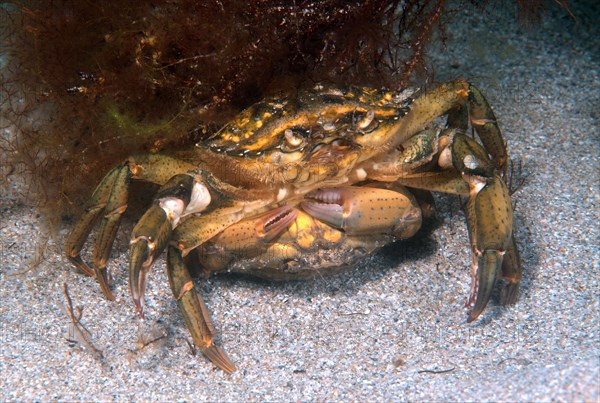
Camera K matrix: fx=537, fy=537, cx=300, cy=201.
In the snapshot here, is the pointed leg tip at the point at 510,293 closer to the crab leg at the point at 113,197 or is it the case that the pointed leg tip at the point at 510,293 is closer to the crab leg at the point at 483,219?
the crab leg at the point at 483,219

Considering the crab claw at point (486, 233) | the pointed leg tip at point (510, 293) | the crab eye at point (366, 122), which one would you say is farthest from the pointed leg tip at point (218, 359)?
the pointed leg tip at point (510, 293)

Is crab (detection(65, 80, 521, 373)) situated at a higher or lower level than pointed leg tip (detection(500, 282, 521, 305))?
higher

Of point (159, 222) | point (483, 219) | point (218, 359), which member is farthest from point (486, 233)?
point (159, 222)

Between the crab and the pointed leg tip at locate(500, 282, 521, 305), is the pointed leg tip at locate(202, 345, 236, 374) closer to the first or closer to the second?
the crab

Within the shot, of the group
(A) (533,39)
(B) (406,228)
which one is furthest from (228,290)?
(A) (533,39)

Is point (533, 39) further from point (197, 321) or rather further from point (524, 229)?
point (197, 321)

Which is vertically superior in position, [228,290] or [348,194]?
[348,194]

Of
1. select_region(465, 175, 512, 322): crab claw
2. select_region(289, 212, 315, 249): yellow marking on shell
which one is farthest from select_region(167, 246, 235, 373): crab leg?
select_region(465, 175, 512, 322): crab claw

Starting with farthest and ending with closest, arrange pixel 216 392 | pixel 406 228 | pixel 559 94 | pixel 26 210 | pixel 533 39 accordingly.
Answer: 1. pixel 533 39
2. pixel 559 94
3. pixel 26 210
4. pixel 406 228
5. pixel 216 392
